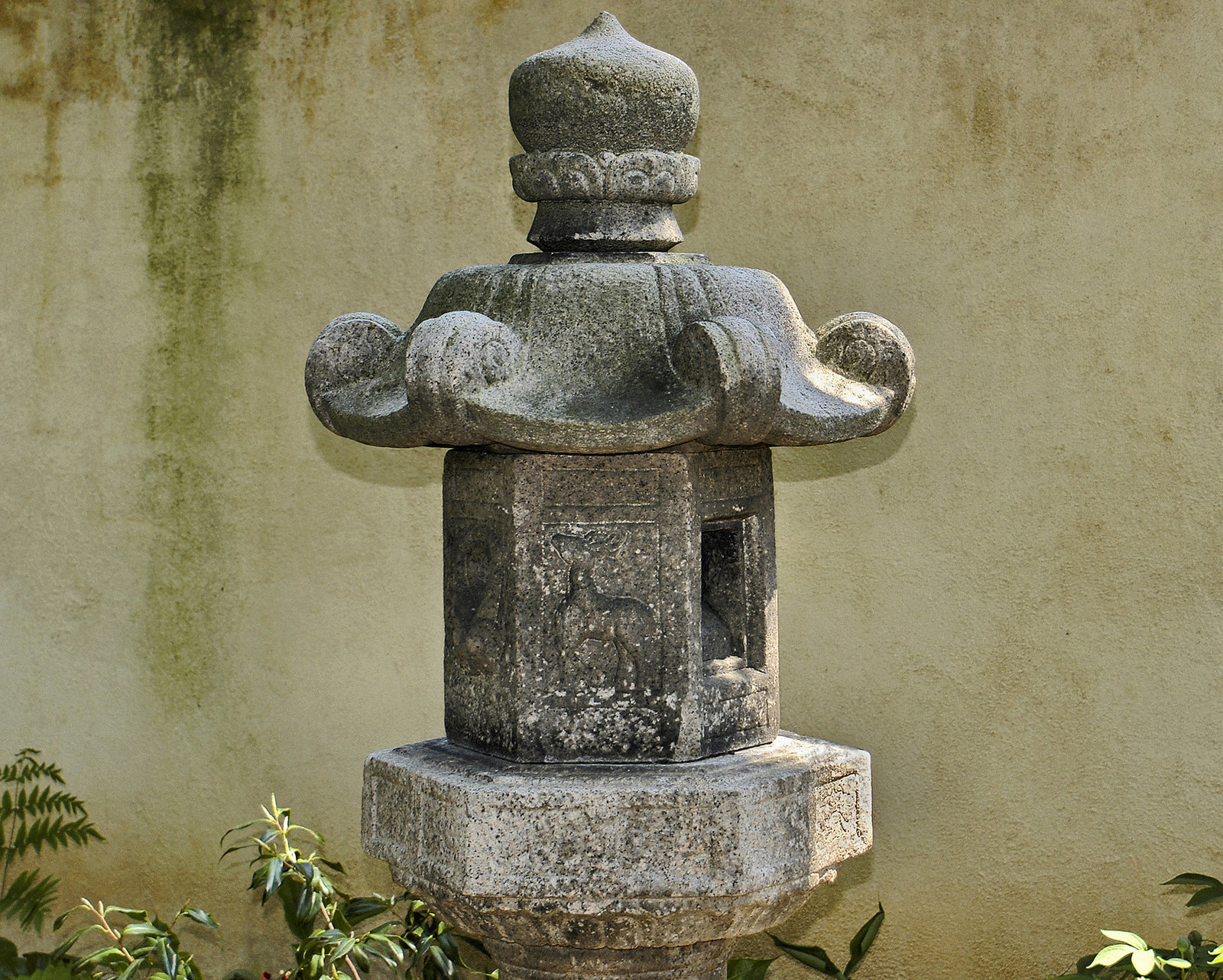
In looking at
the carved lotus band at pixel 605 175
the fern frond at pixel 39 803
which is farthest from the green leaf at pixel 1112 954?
the fern frond at pixel 39 803

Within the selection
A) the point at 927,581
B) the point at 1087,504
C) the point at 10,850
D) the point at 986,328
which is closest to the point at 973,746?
the point at 927,581

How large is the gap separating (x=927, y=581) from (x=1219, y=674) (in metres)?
0.84

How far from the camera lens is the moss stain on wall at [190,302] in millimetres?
4199

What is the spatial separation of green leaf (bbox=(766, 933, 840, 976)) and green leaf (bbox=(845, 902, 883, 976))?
0.05 meters

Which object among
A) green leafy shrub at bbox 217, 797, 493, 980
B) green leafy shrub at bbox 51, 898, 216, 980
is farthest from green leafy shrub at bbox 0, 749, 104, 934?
green leafy shrub at bbox 217, 797, 493, 980

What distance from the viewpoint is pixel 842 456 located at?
407 cm

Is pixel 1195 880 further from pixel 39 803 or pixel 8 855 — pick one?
pixel 8 855

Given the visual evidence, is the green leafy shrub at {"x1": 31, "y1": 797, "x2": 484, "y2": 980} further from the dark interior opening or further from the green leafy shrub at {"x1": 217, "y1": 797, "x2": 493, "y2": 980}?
the dark interior opening

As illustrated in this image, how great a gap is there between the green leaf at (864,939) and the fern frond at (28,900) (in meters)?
2.34

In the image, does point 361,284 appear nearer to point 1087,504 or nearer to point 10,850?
point 10,850

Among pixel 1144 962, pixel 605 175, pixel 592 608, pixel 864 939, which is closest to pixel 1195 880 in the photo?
pixel 1144 962

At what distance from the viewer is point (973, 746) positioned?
398 cm

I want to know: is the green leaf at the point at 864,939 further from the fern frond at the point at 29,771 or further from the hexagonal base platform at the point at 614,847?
the fern frond at the point at 29,771

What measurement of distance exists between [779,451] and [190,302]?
1.89 metres
